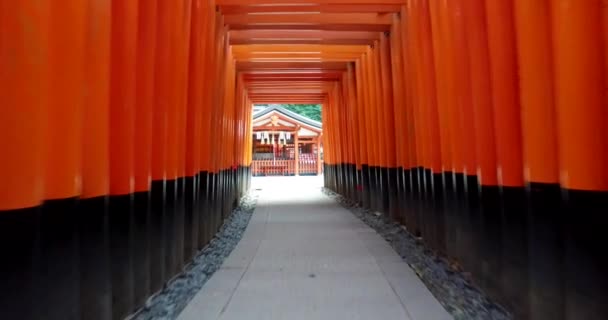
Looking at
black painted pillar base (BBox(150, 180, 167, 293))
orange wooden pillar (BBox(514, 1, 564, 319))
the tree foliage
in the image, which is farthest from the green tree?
orange wooden pillar (BBox(514, 1, 564, 319))

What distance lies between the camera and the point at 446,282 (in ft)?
11.2

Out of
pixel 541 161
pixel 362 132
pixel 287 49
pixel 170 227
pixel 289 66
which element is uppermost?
pixel 287 49

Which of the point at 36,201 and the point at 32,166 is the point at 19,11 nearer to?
the point at 32,166

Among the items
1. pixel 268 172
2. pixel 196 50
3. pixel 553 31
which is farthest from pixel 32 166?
pixel 268 172

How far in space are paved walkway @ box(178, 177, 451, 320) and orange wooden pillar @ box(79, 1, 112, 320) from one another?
804mm

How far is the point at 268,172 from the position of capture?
24531mm

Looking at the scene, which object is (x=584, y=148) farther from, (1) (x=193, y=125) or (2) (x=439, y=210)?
(1) (x=193, y=125)

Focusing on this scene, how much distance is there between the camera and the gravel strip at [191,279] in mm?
2854

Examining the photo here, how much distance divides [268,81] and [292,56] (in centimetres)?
289

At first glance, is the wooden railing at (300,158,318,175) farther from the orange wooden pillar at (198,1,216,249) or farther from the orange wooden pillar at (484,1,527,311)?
the orange wooden pillar at (484,1,527,311)

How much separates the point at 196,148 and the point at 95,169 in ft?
7.62

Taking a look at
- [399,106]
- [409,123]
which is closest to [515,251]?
[409,123]

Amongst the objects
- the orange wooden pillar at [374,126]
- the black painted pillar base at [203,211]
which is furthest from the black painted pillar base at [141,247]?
the orange wooden pillar at [374,126]

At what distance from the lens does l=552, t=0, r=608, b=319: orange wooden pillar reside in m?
1.83
